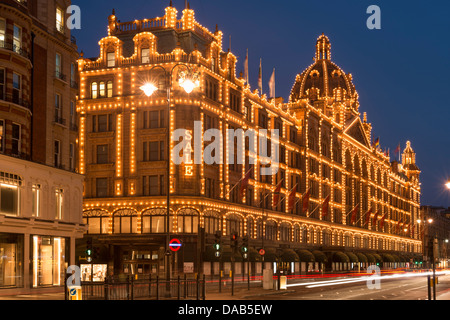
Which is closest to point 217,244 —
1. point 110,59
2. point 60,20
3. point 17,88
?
point 17,88

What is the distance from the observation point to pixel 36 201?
4844cm

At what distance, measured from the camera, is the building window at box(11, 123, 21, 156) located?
4591 cm

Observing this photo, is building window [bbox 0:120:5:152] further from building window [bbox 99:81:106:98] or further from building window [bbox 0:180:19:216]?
building window [bbox 99:81:106:98]

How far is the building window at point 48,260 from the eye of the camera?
1887 inches

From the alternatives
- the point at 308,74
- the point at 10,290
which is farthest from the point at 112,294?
the point at 308,74

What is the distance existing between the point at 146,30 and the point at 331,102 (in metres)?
67.6

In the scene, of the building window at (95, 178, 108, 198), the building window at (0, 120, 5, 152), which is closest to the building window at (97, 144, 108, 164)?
the building window at (95, 178, 108, 198)

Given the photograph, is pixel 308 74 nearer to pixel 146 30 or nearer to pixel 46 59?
pixel 146 30

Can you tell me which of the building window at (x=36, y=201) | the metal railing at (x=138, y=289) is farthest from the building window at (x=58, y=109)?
the metal railing at (x=138, y=289)

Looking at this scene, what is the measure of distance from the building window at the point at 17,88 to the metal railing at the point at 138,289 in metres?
17.0

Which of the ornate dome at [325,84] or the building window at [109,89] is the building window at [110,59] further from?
the ornate dome at [325,84]

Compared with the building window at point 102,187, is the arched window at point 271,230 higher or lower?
lower

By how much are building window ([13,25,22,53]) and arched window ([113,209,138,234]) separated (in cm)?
3151

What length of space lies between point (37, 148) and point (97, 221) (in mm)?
27936
